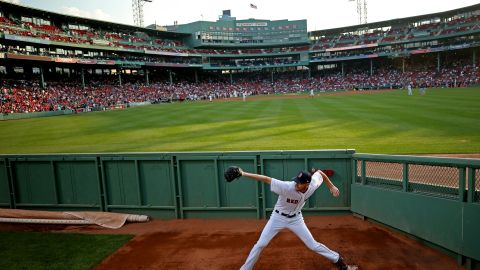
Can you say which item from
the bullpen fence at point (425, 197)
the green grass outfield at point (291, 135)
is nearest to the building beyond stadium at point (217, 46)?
the green grass outfield at point (291, 135)

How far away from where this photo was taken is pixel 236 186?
8164mm

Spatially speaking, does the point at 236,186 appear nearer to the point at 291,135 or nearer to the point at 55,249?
the point at 55,249

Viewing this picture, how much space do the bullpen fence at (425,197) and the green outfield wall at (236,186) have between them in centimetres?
2

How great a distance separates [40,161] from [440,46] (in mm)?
75125

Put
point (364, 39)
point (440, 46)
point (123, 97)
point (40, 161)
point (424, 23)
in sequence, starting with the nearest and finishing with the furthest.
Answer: point (40, 161) → point (123, 97) → point (440, 46) → point (424, 23) → point (364, 39)

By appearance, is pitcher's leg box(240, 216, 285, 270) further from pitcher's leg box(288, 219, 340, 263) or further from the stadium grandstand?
the stadium grandstand

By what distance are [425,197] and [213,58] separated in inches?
3157

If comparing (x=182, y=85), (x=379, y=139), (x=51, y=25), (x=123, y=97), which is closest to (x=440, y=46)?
(x=182, y=85)

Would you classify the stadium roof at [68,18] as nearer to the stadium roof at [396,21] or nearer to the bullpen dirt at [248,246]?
the stadium roof at [396,21]

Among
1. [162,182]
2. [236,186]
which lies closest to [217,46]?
[162,182]

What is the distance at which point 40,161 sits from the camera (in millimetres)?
9062

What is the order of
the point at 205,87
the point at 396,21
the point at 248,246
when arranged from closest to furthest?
the point at 248,246
the point at 205,87
the point at 396,21

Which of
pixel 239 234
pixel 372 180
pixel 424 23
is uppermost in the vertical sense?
pixel 424 23

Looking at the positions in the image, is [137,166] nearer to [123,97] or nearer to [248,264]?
[248,264]
